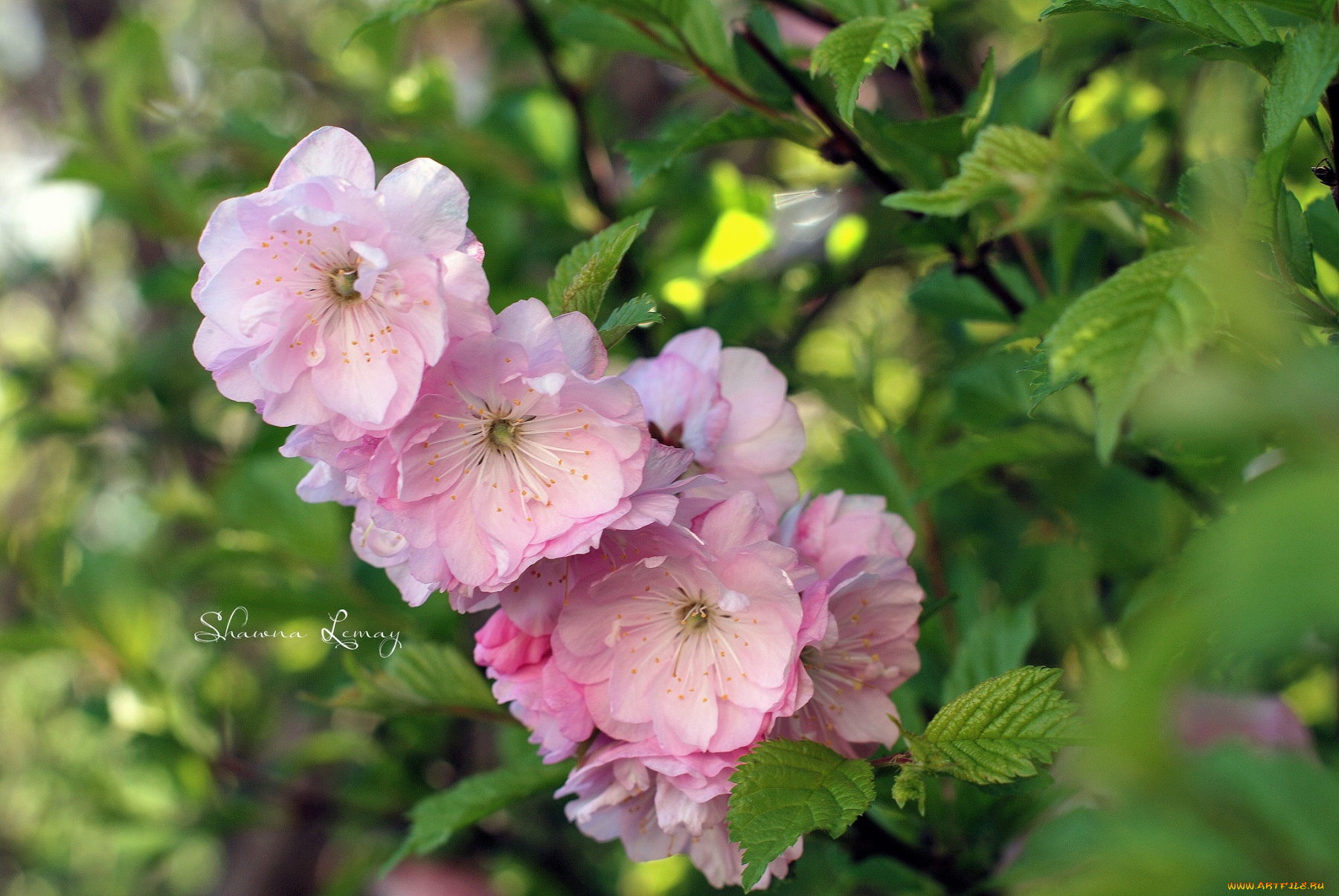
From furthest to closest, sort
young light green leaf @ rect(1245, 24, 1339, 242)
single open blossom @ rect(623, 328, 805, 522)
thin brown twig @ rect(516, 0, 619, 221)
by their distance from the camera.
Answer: thin brown twig @ rect(516, 0, 619, 221)
single open blossom @ rect(623, 328, 805, 522)
young light green leaf @ rect(1245, 24, 1339, 242)

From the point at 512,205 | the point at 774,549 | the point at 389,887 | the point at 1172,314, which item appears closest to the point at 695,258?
the point at 512,205

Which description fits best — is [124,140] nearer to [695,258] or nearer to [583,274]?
[695,258]

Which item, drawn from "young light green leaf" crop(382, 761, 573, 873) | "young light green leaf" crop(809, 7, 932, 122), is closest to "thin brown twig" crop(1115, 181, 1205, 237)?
"young light green leaf" crop(809, 7, 932, 122)

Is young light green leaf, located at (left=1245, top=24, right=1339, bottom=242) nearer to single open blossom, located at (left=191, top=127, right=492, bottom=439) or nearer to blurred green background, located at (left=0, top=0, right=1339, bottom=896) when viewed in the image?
blurred green background, located at (left=0, top=0, right=1339, bottom=896)

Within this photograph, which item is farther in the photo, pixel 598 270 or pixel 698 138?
pixel 698 138
